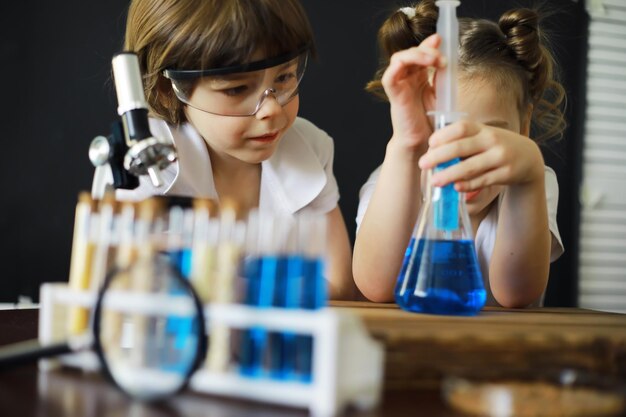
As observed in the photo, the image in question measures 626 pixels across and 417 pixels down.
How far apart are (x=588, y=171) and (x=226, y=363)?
251 cm

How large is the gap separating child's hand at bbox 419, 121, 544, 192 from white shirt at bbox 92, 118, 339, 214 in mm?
704

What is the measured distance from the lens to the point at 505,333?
66cm

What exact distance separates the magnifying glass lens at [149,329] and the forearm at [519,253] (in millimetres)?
655

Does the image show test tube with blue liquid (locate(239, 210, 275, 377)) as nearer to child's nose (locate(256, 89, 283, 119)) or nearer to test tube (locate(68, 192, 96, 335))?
test tube (locate(68, 192, 96, 335))

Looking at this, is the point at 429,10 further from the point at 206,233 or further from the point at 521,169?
the point at 206,233

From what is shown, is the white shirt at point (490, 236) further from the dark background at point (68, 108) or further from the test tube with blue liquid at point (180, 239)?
the test tube with blue liquid at point (180, 239)

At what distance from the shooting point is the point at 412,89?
1003 millimetres

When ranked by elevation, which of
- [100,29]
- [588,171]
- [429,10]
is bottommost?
[588,171]

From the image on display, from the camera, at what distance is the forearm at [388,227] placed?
120 cm

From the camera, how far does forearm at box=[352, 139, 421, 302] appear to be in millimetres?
1203

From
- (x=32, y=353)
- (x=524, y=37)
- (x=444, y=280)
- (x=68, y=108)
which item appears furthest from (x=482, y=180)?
(x=68, y=108)

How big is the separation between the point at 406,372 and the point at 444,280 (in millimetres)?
223

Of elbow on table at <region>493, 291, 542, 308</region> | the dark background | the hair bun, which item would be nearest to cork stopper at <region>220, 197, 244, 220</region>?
elbow on table at <region>493, 291, 542, 308</region>

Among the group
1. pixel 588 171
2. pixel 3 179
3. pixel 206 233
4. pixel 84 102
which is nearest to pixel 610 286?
pixel 588 171
